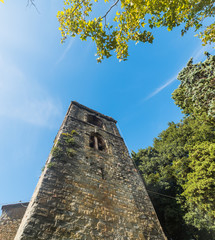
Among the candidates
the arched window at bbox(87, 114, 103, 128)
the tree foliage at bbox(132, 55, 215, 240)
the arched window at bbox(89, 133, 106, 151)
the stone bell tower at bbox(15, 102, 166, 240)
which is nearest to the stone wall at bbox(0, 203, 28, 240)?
the stone bell tower at bbox(15, 102, 166, 240)

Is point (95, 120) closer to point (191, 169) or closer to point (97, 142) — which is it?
point (97, 142)

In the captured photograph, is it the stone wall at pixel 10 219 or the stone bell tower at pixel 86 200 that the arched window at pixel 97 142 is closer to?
the stone bell tower at pixel 86 200

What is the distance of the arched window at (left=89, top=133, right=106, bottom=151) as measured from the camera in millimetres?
8381

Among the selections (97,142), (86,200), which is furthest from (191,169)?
(86,200)

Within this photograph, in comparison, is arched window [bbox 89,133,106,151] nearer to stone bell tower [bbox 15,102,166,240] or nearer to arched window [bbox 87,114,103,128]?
stone bell tower [bbox 15,102,166,240]

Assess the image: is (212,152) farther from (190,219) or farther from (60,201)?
(60,201)

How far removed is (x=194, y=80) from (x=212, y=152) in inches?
191

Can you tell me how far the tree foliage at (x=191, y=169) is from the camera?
7.73 m

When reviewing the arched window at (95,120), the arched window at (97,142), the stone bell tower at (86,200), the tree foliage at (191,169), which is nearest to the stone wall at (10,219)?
the stone bell tower at (86,200)

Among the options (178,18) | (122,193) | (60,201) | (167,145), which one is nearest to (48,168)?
(60,201)

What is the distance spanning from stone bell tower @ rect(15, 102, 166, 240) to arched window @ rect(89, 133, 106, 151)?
55 centimetres

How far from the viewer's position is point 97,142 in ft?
28.6

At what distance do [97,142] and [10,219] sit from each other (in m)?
6.27

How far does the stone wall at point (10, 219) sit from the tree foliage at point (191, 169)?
28.0 ft
